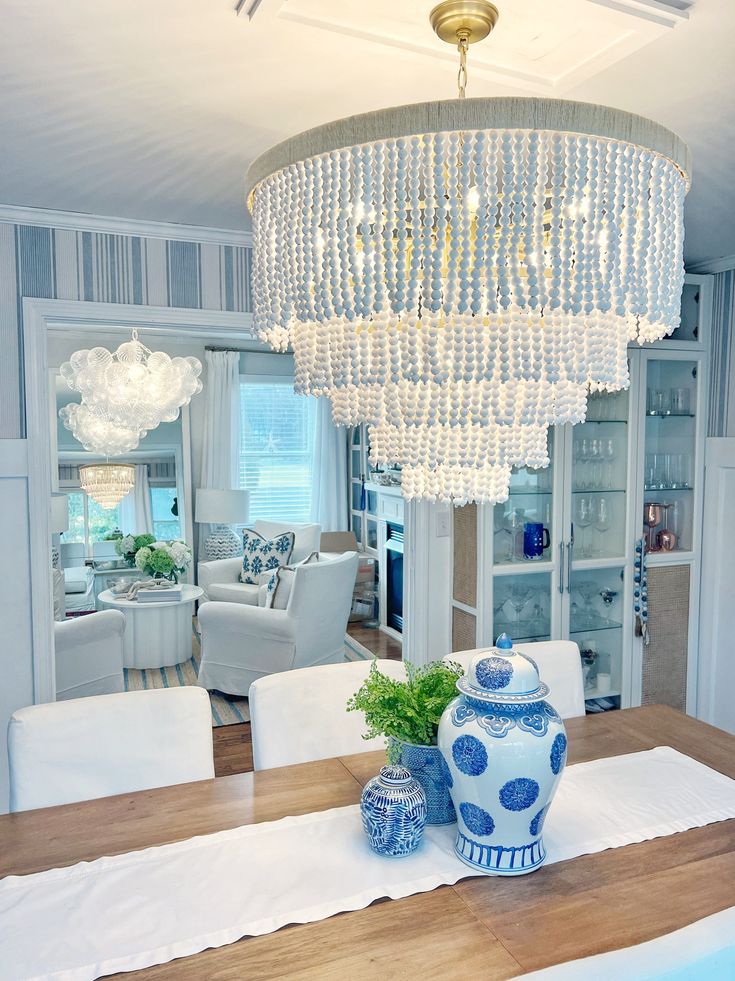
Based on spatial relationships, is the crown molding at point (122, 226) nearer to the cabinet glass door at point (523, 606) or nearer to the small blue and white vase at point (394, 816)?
the cabinet glass door at point (523, 606)

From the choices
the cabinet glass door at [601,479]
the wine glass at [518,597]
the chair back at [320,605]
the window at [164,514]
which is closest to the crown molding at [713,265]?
the cabinet glass door at [601,479]

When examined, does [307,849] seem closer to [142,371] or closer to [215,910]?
[215,910]

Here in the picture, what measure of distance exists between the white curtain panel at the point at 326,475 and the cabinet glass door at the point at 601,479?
12.4ft

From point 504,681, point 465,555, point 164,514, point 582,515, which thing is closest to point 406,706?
point 504,681

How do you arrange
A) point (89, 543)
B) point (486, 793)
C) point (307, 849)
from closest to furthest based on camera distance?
point (486, 793) → point (307, 849) → point (89, 543)

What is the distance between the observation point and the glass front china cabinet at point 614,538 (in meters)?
3.59

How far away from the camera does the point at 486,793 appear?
4.44 feet

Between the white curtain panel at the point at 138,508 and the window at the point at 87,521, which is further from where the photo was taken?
the white curtain panel at the point at 138,508

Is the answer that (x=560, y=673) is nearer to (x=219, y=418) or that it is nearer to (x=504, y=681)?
(x=504, y=681)

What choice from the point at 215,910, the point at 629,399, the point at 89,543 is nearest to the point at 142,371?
the point at 89,543

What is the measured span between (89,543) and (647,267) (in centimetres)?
618

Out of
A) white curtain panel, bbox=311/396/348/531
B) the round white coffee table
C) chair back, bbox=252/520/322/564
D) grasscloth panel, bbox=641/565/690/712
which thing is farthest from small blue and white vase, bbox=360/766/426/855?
white curtain panel, bbox=311/396/348/531

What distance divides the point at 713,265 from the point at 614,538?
1.40 m

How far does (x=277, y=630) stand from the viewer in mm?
4363
